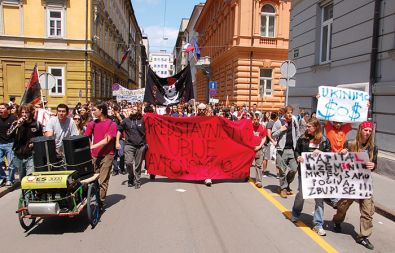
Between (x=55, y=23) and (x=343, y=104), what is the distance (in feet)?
95.5

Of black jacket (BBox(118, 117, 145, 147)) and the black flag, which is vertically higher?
the black flag

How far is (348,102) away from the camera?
6.24 m

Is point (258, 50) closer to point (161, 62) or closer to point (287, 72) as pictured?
point (287, 72)

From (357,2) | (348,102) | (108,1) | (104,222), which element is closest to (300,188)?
(348,102)

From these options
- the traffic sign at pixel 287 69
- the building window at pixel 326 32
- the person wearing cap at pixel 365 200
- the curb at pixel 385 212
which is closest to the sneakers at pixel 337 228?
the person wearing cap at pixel 365 200

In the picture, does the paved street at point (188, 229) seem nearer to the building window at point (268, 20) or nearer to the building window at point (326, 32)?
the building window at point (326, 32)

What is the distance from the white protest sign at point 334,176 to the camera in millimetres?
5781

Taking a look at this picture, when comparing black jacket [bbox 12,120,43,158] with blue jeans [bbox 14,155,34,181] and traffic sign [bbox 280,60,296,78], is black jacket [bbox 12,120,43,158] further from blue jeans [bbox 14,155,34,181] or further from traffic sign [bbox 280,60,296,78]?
traffic sign [bbox 280,60,296,78]

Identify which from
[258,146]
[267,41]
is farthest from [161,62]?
[258,146]

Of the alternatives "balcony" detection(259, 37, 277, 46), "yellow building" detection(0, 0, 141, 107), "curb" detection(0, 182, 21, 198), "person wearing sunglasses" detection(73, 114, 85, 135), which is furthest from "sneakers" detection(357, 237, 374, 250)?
"yellow building" detection(0, 0, 141, 107)

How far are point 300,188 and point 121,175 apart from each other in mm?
5744

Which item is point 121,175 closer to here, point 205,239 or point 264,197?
point 264,197

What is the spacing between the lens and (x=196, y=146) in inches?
379

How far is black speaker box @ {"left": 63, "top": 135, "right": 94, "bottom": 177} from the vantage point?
19.2ft
